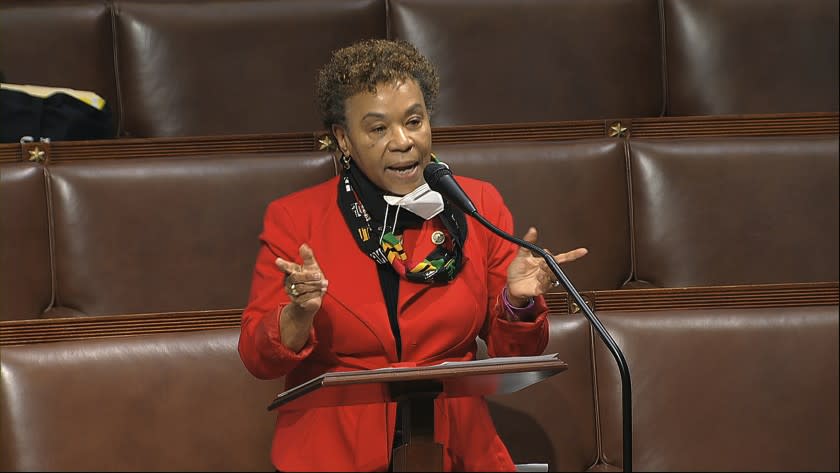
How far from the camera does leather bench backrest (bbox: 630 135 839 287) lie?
102 cm

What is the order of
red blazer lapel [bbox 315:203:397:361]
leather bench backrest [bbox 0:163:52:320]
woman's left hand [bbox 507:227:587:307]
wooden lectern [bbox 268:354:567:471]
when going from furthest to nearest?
leather bench backrest [bbox 0:163:52:320]
red blazer lapel [bbox 315:203:397:361]
woman's left hand [bbox 507:227:587:307]
wooden lectern [bbox 268:354:567:471]

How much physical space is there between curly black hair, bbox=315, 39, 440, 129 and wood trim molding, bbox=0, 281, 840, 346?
0.19 m

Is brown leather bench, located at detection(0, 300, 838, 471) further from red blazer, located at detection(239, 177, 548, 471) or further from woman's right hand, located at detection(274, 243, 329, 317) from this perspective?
woman's right hand, located at detection(274, 243, 329, 317)

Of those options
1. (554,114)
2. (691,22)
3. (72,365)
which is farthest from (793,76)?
(72,365)

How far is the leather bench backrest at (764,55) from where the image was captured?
1189mm

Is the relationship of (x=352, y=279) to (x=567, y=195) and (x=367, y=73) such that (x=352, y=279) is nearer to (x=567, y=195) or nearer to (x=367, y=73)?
(x=367, y=73)

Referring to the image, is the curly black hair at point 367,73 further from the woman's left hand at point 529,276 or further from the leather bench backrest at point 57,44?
the leather bench backrest at point 57,44

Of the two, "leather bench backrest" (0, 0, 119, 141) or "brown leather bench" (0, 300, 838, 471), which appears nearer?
"brown leather bench" (0, 300, 838, 471)

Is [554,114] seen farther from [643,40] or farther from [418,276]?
[418,276]

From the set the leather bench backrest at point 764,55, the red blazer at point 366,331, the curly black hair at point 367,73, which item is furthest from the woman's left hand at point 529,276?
the leather bench backrest at point 764,55

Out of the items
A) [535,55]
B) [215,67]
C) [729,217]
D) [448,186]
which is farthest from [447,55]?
[448,186]

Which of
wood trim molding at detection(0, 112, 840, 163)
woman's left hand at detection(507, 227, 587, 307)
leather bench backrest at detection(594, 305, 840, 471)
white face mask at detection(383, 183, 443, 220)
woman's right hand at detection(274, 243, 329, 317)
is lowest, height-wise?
leather bench backrest at detection(594, 305, 840, 471)

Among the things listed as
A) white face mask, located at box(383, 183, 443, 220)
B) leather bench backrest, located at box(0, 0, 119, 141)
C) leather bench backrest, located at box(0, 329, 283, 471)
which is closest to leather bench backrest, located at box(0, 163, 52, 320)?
leather bench backrest, located at box(0, 329, 283, 471)

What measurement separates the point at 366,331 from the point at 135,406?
0.21m
